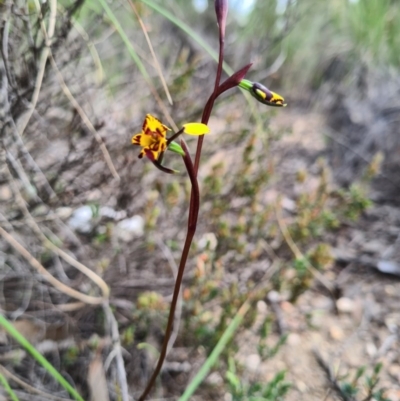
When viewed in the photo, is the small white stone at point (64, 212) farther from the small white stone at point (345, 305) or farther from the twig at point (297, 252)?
the small white stone at point (345, 305)

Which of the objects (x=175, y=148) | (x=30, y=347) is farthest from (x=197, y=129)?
(x=30, y=347)

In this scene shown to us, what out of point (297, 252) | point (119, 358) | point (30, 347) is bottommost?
point (119, 358)

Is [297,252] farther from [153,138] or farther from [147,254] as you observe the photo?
[153,138]

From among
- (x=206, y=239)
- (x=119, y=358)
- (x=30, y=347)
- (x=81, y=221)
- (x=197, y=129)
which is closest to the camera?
(x=197, y=129)

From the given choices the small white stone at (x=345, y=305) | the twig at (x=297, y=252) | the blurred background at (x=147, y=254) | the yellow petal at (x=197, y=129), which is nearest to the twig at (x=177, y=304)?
the blurred background at (x=147, y=254)

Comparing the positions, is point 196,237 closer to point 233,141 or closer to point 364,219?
point 233,141

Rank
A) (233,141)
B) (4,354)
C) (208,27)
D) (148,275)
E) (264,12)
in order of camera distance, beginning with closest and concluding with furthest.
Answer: (4,354)
(148,275)
(233,141)
(264,12)
(208,27)

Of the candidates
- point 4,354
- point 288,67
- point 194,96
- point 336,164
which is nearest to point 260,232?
point 194,96

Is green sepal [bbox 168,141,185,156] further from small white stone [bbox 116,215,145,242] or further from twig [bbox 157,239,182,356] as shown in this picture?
small white stone [bbox 116,215,145,242]

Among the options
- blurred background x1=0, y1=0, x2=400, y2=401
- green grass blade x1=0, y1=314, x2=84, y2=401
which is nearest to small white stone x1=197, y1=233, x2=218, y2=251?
blurred background x1=0, y1=0, x2=400, y2=401
